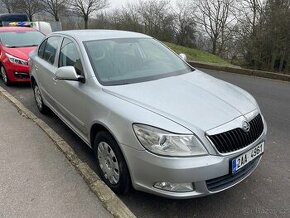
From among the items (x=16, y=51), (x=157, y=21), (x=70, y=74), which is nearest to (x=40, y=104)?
(x=70, y=74)

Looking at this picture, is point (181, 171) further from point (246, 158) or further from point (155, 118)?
point (246, 158)

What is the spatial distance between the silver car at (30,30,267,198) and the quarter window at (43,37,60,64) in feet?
1.95

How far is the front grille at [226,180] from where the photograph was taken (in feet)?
8.75

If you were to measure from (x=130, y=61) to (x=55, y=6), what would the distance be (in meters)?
41.3

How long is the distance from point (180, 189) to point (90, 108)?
134 centimetres

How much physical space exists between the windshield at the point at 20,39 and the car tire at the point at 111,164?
6180 mm

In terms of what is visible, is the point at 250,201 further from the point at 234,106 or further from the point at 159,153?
the point at 159,153

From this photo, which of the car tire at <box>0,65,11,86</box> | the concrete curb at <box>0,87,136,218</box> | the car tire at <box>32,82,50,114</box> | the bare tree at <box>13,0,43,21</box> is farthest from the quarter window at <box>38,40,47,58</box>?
the bare tree at <box>13,0,43,21</box>

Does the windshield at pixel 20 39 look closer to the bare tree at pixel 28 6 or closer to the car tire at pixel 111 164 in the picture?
the car tire at pixel 111 164

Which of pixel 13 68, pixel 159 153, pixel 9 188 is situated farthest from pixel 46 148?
pixel 13 68

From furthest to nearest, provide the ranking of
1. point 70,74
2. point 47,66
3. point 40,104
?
point 40,104, point 47,66, point 70,74

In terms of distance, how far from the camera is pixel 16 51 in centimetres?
796

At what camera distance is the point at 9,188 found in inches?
123

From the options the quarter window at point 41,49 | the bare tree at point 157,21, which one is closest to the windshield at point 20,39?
the quarter window at point 41,49
